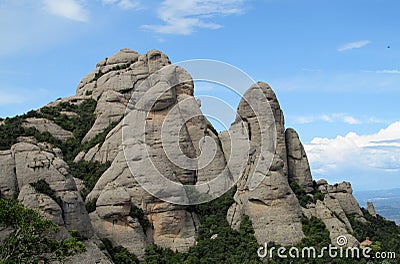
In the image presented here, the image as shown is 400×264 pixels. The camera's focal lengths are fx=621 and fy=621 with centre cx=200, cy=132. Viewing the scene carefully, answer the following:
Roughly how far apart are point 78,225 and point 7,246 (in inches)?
447

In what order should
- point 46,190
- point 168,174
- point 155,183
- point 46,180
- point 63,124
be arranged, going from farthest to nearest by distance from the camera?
1. point 63,124
2. point 168,174
3. point 155,183
4. point 46,180
5. point 46,190

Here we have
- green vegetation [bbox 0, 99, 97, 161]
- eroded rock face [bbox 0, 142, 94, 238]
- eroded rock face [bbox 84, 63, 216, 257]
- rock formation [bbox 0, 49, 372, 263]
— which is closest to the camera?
eroded rock face [bbox 0, 142, 94, 238]

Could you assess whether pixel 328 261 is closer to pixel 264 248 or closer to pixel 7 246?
pixel 264 248

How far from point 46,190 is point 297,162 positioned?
24182 millimetres

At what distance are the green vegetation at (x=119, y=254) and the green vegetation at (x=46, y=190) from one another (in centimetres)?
494

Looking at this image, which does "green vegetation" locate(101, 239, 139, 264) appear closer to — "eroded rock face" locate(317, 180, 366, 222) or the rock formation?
the rock formation

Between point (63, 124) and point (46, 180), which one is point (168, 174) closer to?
point (46, 180)

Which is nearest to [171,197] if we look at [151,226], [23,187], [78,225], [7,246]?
[151,226]

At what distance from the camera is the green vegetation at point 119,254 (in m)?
42.5

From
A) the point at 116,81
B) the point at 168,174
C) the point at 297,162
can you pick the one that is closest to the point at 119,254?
the point at 168,174

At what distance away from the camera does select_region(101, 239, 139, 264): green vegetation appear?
42500mm

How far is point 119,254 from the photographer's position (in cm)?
4284

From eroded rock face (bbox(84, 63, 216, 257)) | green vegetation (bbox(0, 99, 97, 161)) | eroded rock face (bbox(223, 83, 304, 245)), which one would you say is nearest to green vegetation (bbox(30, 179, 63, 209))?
eroded rock face (bbox(84, 63, 216, 257))

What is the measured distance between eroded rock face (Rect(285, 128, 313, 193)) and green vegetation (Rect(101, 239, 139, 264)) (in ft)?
57.0
